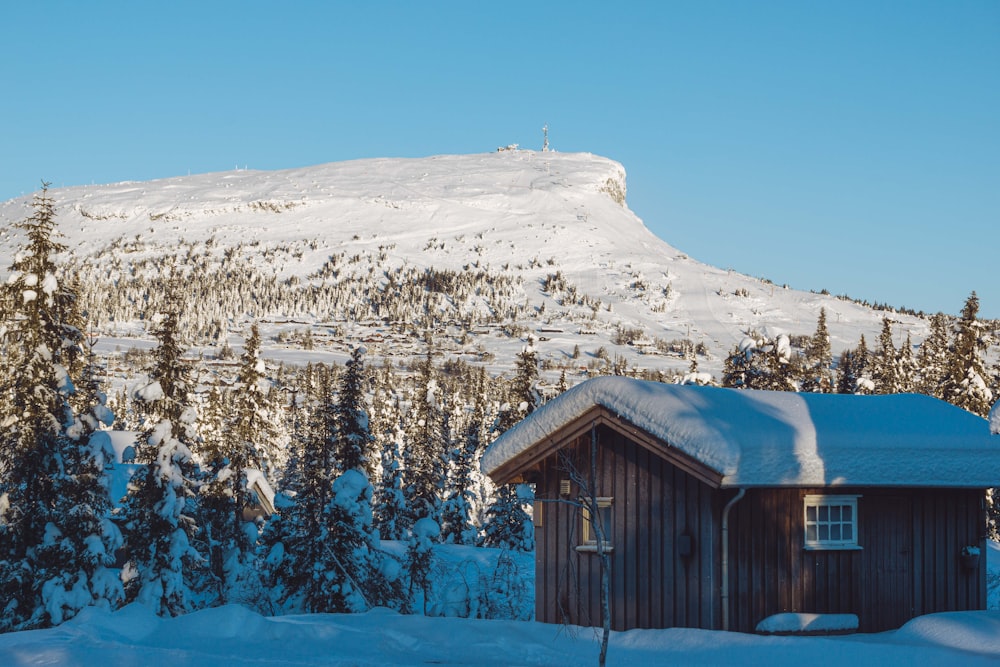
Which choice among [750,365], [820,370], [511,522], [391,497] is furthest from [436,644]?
[820,370]

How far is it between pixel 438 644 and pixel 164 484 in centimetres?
1506

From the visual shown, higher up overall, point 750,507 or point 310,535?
point 750,507

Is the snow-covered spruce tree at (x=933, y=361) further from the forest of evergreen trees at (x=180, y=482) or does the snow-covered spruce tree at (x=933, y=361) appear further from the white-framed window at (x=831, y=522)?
the white-framed window at (x=831, y=522)

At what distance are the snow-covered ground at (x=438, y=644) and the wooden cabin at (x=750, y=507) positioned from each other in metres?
1.03

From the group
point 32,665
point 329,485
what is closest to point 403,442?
point 329,485

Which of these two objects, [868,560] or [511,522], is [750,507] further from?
[511,522]

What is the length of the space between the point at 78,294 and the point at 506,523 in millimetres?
24114

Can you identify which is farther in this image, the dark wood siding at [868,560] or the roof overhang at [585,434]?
the dark wood siding at [868,560]

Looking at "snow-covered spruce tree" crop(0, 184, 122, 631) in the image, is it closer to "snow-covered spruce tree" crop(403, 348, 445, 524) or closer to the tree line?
the tree line

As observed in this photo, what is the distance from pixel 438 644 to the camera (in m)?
14.8

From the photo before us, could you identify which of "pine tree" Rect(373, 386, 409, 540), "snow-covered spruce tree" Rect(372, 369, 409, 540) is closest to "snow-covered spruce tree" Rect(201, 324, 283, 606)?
"snow-covered spruce tree" Rect(372, 369, 409, 540)

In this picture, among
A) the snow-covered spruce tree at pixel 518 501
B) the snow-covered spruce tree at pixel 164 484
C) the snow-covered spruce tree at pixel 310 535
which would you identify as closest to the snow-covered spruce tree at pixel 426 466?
the snow-covered spruce tree at pixel 518 501

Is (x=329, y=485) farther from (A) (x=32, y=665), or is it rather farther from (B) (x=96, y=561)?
(A) (x=32, y=665)

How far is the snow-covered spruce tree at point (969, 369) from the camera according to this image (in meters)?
42.7
